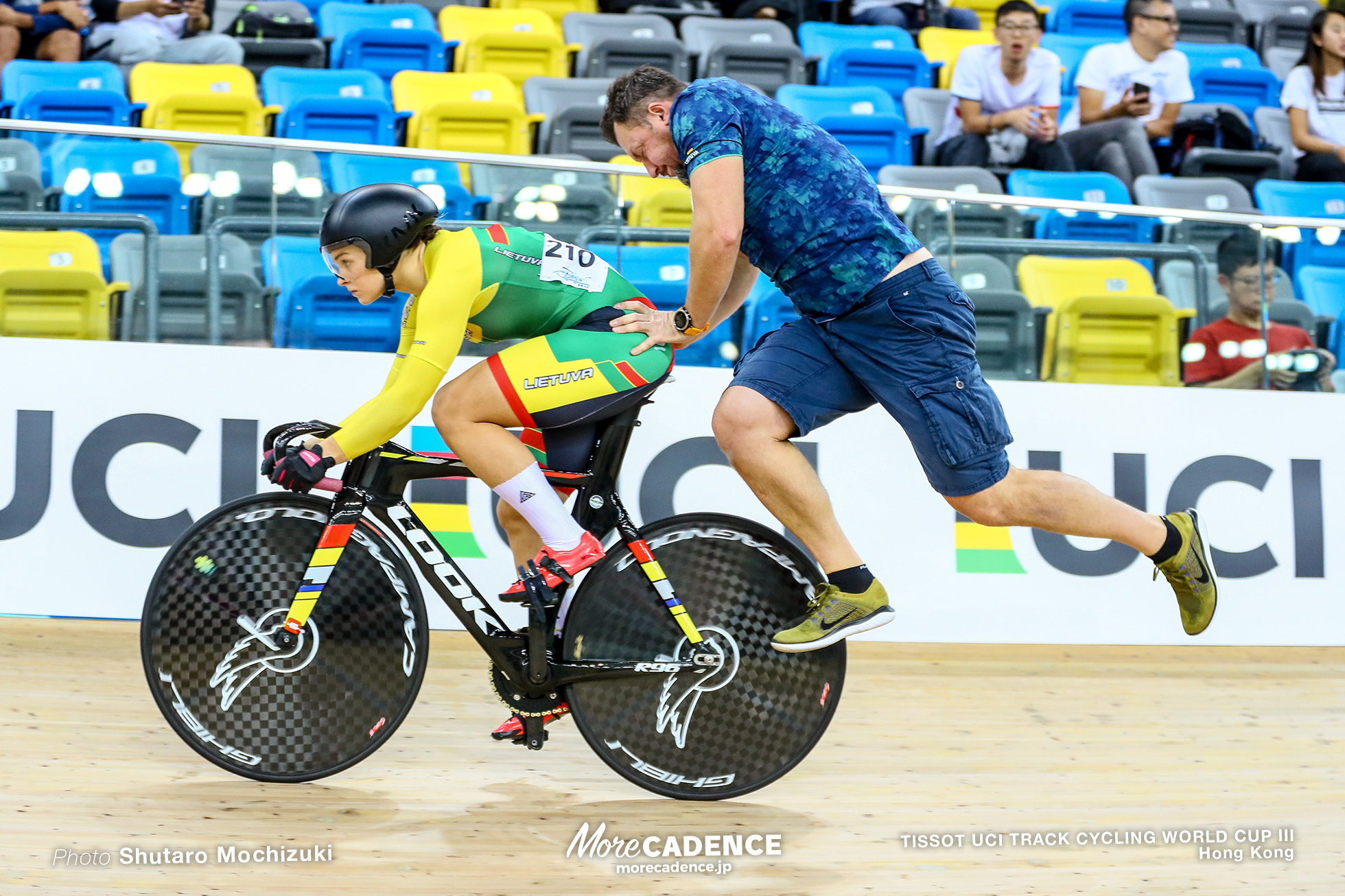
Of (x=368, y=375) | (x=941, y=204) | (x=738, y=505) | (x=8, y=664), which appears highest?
(x=941, y=204)

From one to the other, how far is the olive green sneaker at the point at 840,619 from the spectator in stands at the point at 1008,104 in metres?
4.75

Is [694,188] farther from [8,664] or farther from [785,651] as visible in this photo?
[8,664]

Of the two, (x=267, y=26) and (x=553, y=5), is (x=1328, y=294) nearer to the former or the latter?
(x=553, y=5)

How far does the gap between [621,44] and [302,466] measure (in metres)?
5.95

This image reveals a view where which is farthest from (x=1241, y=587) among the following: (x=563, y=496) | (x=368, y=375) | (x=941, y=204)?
(x=368, y=375)

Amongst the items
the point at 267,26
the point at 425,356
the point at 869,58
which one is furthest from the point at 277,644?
the point at 869,58

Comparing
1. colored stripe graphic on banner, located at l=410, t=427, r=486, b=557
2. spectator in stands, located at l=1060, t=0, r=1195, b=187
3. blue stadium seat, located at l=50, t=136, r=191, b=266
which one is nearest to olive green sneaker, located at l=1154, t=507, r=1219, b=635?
colored stripe graphic on banner, located at l=410, t=427, r=486, b=557

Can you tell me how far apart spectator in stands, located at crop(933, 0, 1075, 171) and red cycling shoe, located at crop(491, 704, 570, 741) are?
503 cm

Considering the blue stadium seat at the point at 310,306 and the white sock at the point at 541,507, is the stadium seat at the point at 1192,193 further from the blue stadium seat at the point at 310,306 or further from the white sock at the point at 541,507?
the white sock at the point at 541,507

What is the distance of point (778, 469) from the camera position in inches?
111

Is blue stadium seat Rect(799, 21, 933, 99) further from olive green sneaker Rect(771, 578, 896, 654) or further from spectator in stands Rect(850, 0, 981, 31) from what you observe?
olive green sneaker Rect(771, 578, 896, 654)

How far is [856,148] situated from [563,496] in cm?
482

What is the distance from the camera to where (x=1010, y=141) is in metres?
7.10

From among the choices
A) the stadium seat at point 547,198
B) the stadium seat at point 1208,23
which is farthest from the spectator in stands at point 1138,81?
the stadium seat at point 547,198
